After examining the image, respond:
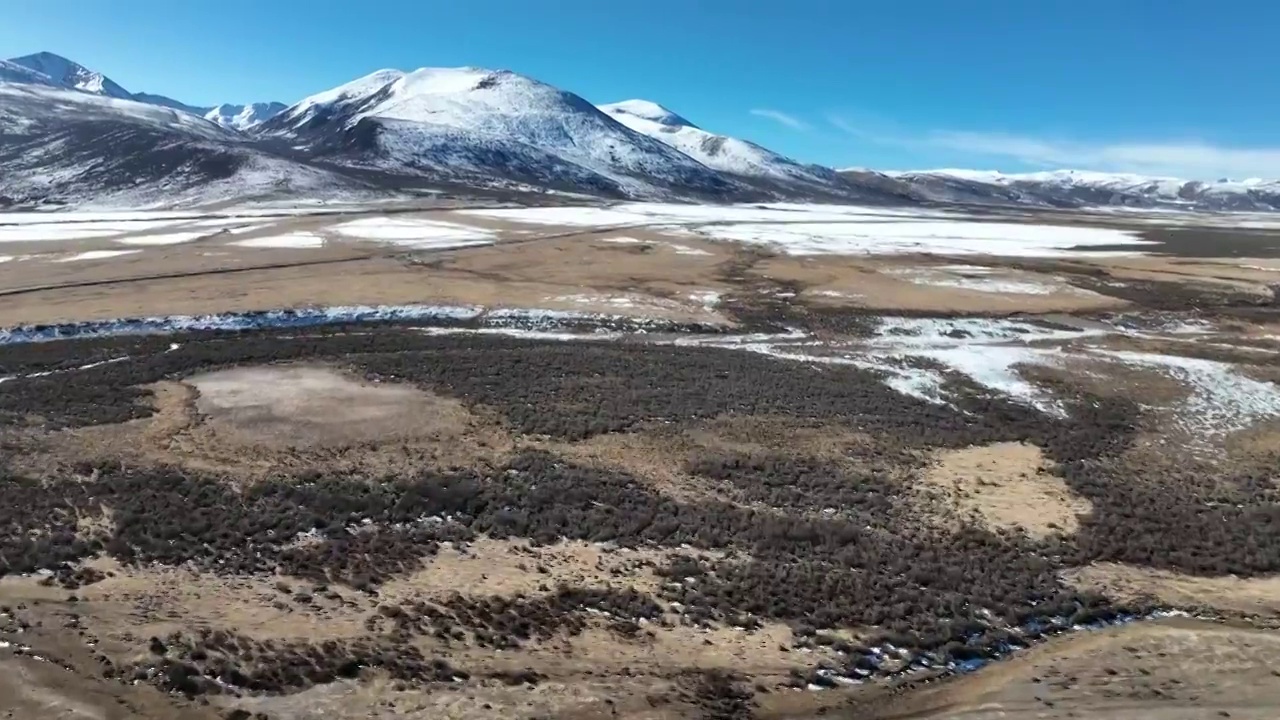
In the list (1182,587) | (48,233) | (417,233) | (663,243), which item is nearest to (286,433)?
(1182,587)

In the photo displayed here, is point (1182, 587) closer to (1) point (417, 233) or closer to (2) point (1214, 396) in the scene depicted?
(2) point (1214, 396)

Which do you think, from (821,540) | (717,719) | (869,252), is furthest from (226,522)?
(869,252)

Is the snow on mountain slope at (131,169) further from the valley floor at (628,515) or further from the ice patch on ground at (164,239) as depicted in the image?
the valley floor at (628,515)

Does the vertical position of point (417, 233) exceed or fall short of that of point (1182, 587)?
it exceeds it

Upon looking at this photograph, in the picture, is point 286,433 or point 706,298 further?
point 706,298

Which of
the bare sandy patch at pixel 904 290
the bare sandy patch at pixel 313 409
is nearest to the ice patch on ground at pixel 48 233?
the bare sandy patch at pixel 313 409

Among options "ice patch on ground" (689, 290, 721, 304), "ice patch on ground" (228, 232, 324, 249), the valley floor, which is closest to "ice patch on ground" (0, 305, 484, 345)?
the valley floor

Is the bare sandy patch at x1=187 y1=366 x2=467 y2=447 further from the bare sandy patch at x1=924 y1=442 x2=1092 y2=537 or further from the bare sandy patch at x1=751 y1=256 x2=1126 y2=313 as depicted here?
the bare sandy patch at x1=751 y1=256 x2=1126 y2=313
